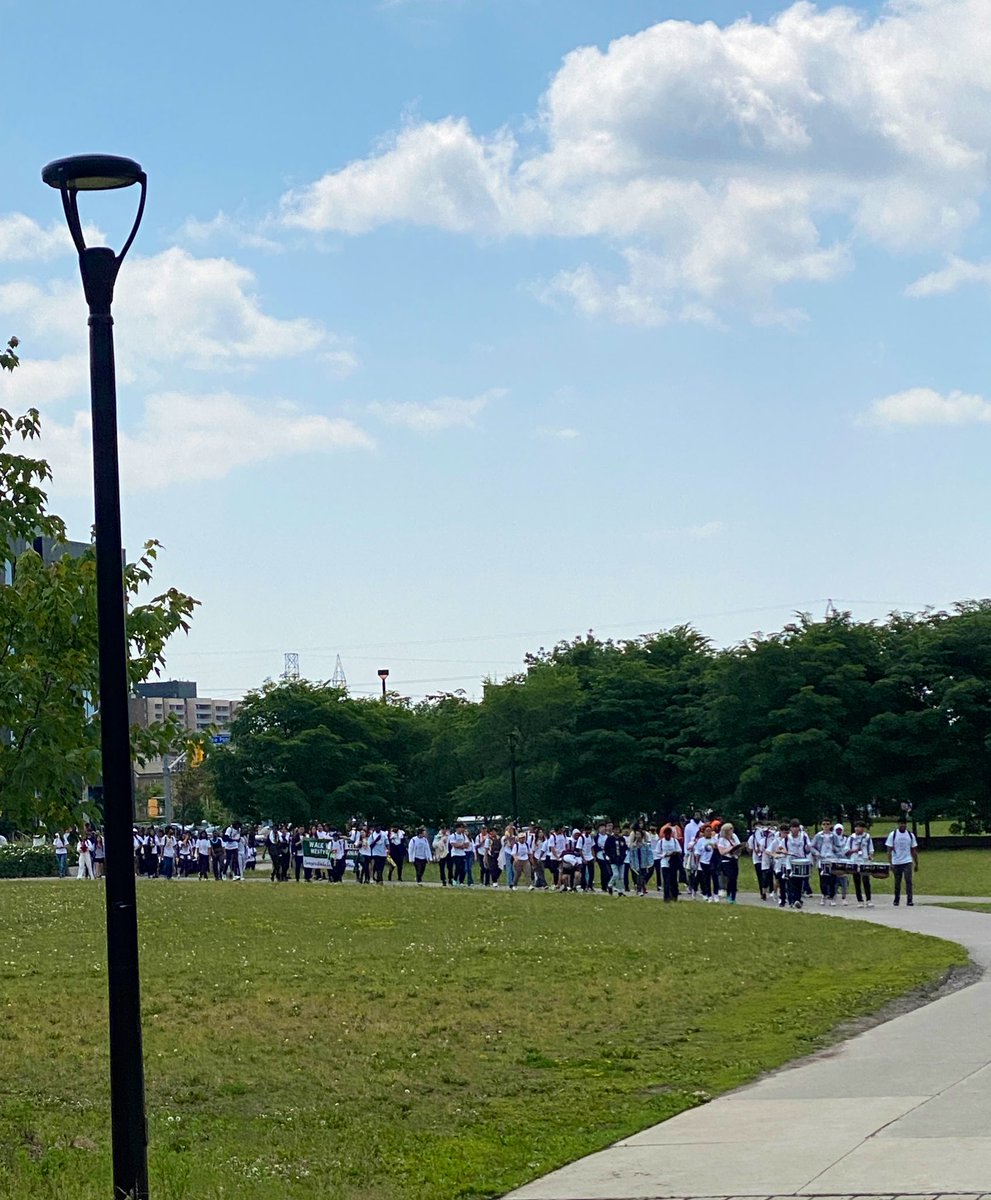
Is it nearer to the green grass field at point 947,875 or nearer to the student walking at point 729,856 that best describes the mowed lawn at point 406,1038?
the student walking at point 729,856

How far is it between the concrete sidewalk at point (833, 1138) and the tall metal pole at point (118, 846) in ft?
7.05

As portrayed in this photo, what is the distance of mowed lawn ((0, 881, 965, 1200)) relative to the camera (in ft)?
34.2

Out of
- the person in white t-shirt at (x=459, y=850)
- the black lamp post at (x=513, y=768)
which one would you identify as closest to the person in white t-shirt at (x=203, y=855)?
the person in white t-shirt at (x=459, y=850)

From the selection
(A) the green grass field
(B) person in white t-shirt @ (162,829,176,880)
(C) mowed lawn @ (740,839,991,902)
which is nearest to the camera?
(C) mowed lawn @ (740,839,991,902)

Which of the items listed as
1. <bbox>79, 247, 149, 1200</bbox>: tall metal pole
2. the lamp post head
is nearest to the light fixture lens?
the lamp post head

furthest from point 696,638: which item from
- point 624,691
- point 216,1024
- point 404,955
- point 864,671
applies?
point 216,1024

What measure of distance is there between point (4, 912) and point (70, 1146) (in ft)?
83.4

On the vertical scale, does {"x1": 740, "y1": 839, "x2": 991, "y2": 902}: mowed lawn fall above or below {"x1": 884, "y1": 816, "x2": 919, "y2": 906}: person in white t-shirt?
below

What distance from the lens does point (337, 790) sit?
8719cm

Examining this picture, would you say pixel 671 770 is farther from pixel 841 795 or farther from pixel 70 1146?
pixel 70 1146

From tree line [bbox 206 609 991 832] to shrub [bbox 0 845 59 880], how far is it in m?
19.9

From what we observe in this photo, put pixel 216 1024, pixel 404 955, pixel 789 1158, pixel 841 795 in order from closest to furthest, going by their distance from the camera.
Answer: pixel 789 1158 → pixel 216 1024 → pixel 404 955 → pixel 841 795

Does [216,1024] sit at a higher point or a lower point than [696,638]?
lower

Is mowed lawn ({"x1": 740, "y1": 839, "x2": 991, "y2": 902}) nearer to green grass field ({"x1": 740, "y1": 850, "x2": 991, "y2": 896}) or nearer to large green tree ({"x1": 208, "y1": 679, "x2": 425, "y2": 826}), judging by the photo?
green grass field ({"x1": 740, "y1": 850, "x2": 991, "y2": 896})
